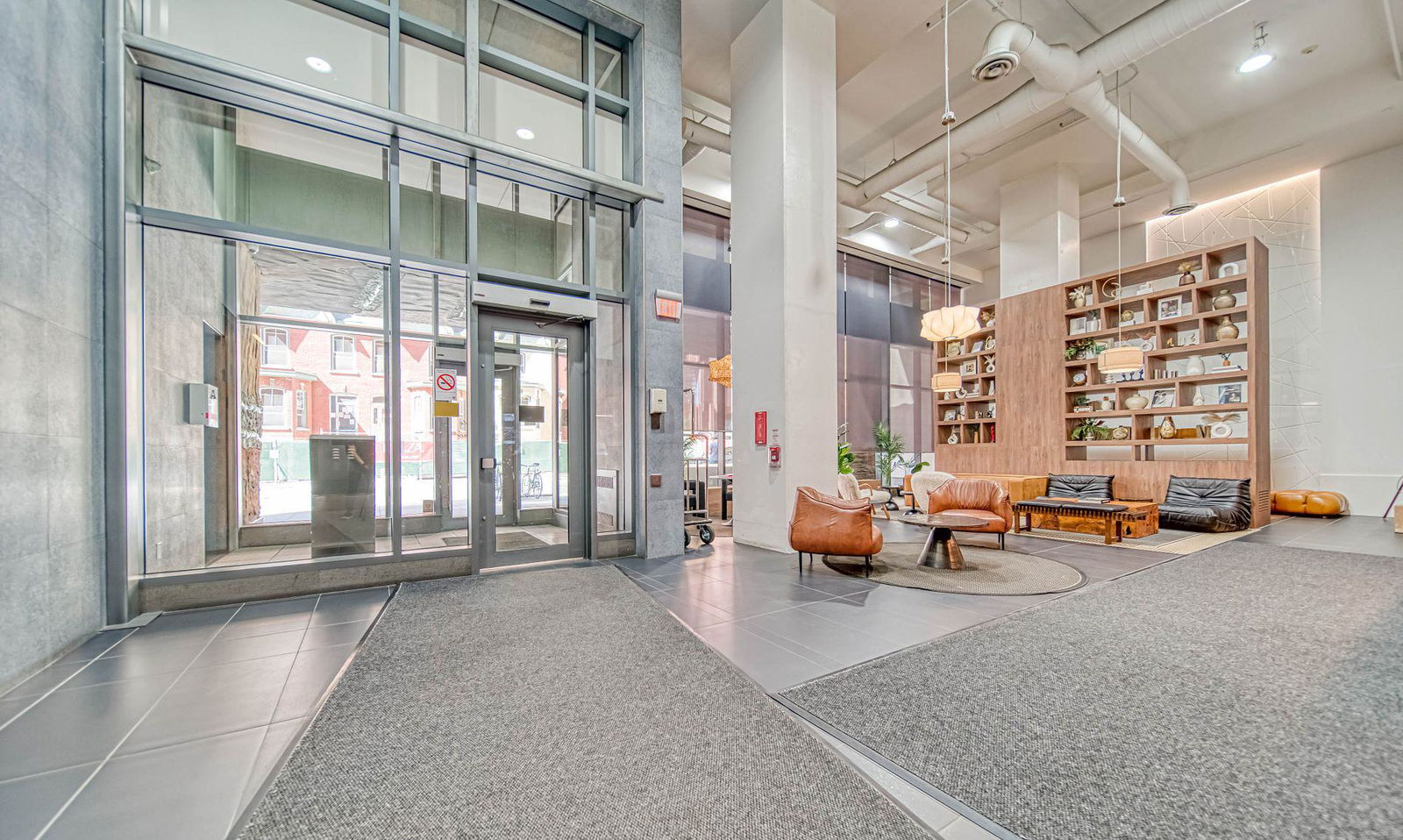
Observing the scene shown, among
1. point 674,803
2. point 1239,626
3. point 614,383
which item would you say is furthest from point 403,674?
point 1239,626

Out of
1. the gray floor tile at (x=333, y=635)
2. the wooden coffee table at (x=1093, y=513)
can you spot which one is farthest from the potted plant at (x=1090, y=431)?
the gray floor tile at (x=333, y=635)

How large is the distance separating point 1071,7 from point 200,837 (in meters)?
10.0

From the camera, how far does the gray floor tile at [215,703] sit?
7.53ft

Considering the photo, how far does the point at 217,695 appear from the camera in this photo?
2645mm

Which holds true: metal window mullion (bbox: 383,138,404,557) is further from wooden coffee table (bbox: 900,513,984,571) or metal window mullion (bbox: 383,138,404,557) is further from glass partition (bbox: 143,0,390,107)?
wooden coffee table (bbox: 900,513,984,571)

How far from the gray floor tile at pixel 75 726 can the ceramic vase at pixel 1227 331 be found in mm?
A: 11602

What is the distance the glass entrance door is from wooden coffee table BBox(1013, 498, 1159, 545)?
5.94 metres

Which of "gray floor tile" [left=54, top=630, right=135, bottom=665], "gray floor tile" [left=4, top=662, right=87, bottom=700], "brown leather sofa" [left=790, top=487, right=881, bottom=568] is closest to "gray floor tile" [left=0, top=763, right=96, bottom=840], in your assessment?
"gray floor tile" [left=4, top=662, right=87, bottom=700]

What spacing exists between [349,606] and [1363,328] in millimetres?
14182

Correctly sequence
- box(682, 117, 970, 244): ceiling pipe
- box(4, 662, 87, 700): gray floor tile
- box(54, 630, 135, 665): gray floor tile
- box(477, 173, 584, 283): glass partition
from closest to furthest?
box(4, 662, 87, 700): gray floor tile, box(54, 630, 135, 665): gray floor tile, box(477, 173, 584, 283): glass partition, box(682, 117, 970, 244): ceiling pipe

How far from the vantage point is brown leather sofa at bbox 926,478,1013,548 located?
6.52 metres

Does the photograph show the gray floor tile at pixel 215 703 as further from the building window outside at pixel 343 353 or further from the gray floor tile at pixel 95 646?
the building window outside at pixel 343 353

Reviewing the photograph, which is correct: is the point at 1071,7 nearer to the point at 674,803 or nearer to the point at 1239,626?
the point at 1239,626

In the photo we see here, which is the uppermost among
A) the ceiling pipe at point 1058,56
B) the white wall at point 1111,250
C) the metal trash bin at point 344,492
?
the ceiling pipe at point 1058,56
